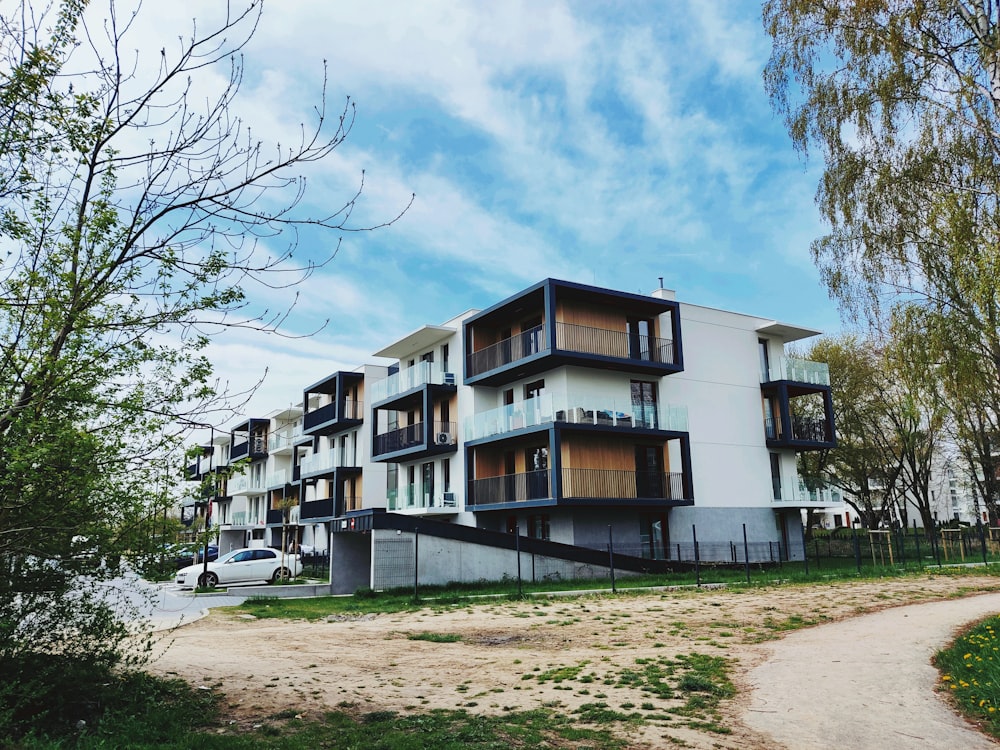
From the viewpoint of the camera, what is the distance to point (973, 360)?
13039 millimetres

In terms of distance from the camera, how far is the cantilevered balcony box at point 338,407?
4616 cm

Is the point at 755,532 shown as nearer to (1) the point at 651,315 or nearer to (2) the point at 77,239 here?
(1) the point at 651,315

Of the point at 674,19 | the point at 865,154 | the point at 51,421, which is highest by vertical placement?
the point at 674,19

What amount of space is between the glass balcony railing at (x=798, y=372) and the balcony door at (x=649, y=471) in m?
7.86

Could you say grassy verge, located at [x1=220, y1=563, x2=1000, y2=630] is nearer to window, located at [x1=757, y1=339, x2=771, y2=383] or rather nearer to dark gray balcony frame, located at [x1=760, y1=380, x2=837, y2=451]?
dark gray balcony frame, located at [x1=760, y1=380, x2=837, y2=451]

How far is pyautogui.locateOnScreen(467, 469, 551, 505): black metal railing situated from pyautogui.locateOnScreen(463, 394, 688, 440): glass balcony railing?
1.87 m

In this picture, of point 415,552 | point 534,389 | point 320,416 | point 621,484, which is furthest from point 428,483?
point 320,416

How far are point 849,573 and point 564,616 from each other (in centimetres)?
1352

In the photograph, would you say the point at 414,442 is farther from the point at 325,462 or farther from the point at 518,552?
the point at 518,552

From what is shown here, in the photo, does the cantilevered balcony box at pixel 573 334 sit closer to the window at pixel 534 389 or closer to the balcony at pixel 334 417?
the window at pixel 534 389

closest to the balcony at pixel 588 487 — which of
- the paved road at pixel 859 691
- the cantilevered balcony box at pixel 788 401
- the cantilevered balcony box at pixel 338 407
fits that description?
the cantilevered balcony box at pixel 788 401

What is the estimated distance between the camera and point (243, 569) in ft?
106


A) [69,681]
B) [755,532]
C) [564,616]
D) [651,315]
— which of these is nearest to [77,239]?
[69,681]

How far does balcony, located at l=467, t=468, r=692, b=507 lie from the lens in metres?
28.7
